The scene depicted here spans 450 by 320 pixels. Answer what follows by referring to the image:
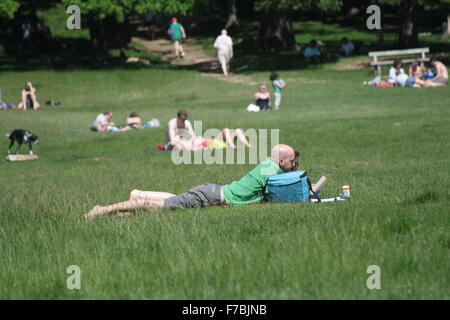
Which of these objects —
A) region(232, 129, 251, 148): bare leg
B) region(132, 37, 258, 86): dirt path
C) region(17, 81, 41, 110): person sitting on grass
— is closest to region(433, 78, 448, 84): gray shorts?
region(132, 37, 258, 86): dirt path

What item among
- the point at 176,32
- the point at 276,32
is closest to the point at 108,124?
the point at 176,32

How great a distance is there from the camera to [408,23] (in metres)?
43.4

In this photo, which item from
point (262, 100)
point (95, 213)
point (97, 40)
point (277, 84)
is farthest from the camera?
point (97, 40)

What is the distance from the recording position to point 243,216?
945 centimetres

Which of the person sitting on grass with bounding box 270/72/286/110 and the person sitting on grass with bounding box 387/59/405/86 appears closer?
the person sitting on grass with bounding box 270/72/286/110

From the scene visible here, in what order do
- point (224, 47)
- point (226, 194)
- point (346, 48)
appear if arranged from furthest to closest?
point (346, 48), point (224, 47), point (226, 194)

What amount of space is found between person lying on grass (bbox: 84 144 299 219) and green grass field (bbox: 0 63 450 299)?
1.32ft

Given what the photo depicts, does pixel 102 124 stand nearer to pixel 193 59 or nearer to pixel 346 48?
pixel 346 48

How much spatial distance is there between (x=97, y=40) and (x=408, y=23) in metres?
17.5

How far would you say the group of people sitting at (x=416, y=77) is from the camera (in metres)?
32.2

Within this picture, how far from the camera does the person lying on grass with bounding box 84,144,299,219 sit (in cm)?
1062

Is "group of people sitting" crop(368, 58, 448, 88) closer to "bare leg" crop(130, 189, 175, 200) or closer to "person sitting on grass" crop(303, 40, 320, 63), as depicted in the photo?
"person sitting on grass" crop(303, 40, 320, 63)

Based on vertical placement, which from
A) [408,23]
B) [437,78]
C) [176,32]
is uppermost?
[408,23]

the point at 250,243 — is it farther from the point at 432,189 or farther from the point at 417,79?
the point at 417,79
